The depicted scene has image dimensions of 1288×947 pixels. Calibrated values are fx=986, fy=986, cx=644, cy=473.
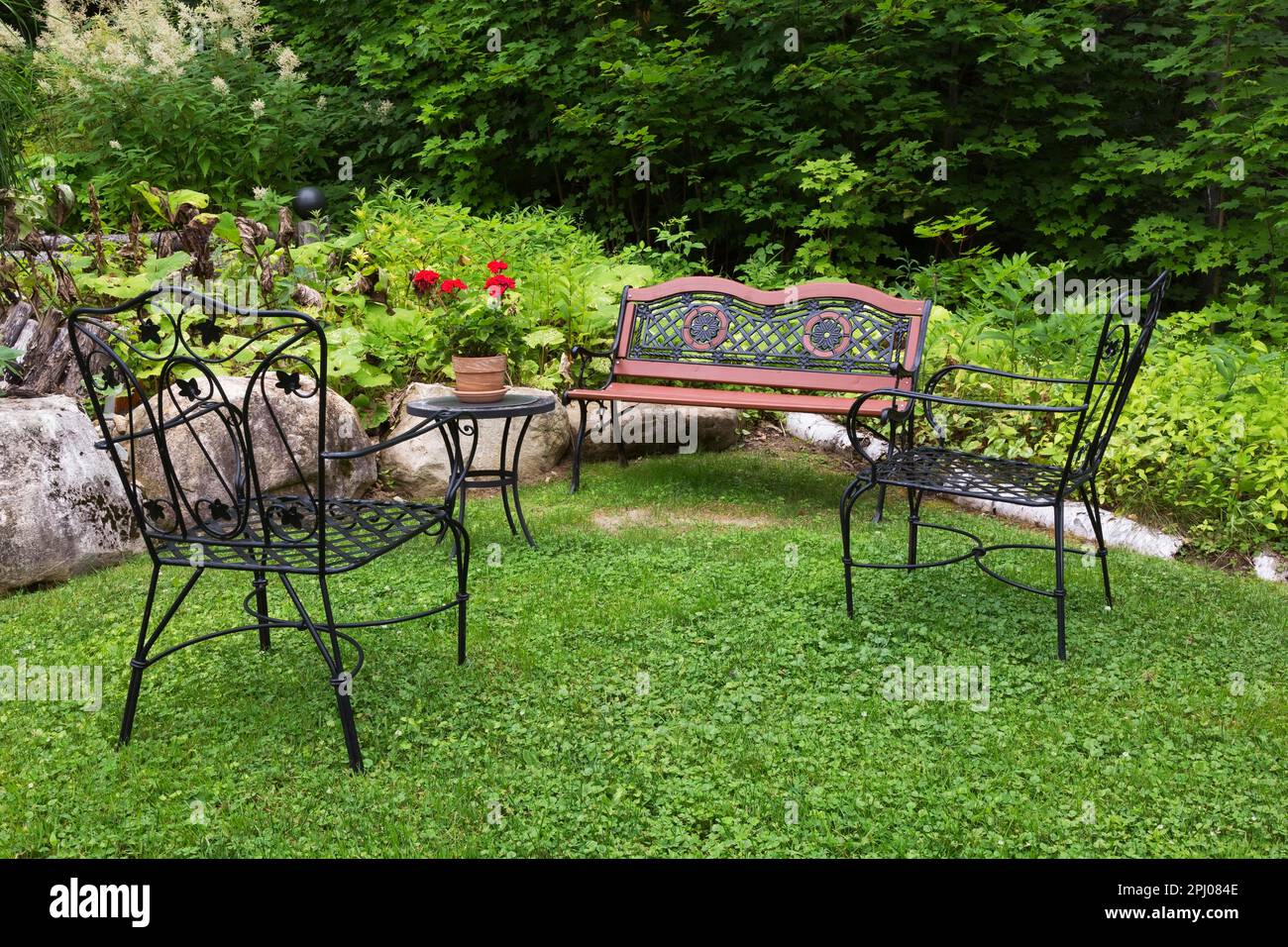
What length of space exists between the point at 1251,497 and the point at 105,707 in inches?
194

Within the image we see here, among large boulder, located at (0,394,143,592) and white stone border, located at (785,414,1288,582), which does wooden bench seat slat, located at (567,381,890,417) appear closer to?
white stone border, located at (785,414,1288,582)

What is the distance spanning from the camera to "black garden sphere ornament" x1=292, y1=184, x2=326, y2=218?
8891 mm

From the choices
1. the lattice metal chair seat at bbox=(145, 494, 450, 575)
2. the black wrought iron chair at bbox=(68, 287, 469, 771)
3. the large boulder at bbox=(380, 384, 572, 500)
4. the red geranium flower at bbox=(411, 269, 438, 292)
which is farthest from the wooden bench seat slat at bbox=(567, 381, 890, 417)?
the lattice metal chair seat at bbox=(145, 494, 450, 575)

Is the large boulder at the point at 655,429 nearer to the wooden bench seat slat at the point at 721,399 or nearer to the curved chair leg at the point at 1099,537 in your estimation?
the wooden bench seat slat at the point at 721,399

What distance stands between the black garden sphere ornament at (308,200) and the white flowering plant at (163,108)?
12.9 inches

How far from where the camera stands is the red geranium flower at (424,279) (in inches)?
207

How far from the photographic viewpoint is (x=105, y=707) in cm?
308

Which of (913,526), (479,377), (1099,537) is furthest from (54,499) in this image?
(1099,537)

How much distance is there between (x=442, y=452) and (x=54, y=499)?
192 centimetres

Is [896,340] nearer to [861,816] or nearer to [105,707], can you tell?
[861,816]

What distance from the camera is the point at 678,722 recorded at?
9.67 ft

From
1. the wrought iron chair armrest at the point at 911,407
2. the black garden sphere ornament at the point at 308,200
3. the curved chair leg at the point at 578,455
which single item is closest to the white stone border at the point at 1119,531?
the wrought iron chair armrest at the point at 911,407
